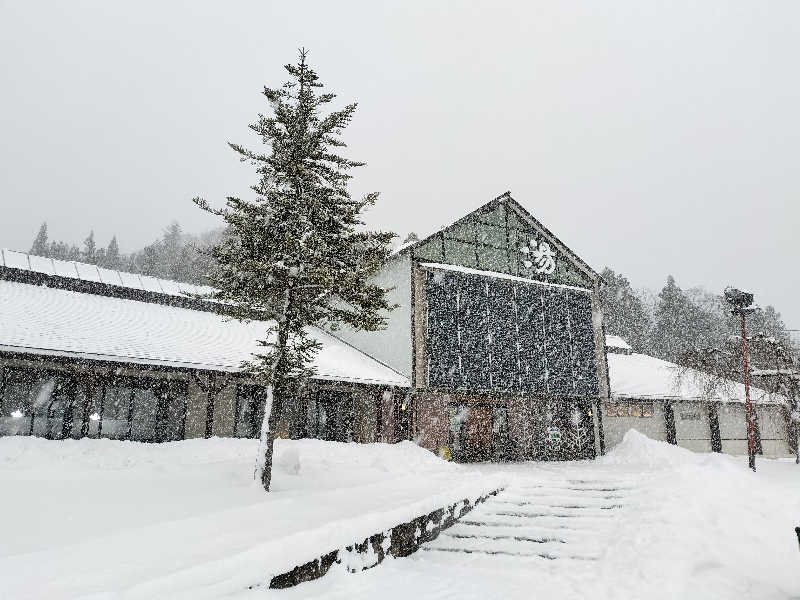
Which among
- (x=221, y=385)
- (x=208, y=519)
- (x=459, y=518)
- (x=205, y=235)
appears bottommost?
(x=459, y=518)

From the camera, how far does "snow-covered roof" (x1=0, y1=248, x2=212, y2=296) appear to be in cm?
2016

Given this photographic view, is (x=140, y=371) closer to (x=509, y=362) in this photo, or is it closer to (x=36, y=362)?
(x=36, y=362)

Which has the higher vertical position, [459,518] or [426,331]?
[426,331]

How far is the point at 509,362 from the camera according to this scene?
78.3ft

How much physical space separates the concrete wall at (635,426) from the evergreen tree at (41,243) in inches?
3478

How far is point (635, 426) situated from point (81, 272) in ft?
90.1

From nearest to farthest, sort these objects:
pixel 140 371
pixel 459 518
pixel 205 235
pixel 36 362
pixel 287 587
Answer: pixel 287 587
pixel 459 518
pixel 36 362
pixel 140 371
pixel 205 235

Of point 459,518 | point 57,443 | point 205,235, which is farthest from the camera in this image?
point 205,235

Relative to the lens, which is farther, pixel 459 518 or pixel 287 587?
pixel 459 518

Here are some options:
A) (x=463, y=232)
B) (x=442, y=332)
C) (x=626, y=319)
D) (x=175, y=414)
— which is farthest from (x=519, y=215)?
(x=626, y=319)

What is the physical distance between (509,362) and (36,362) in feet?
58.9

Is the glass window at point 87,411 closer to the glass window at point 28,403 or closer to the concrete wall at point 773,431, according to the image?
the glass window at point 28,403

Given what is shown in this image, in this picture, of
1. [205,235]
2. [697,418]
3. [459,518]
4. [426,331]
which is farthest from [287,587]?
[205,235]

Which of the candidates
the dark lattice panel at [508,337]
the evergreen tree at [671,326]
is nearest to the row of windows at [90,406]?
the dark lattice panel at [508,337]
